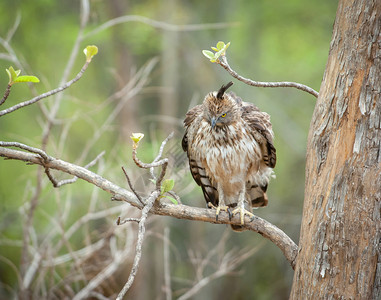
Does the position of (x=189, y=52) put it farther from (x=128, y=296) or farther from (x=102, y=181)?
(x=102, y=181)

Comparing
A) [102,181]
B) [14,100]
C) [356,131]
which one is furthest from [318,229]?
[14,100]

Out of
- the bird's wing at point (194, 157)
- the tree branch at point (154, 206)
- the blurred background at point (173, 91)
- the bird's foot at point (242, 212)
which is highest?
the blurred background at point (173, 91)

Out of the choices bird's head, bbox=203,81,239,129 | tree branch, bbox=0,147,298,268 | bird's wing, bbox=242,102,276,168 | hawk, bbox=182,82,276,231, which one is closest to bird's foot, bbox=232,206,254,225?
hawk, bbox=182,82,276,231

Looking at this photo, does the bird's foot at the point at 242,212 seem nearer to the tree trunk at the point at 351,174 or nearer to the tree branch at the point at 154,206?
the tree branch at the point at 154,206

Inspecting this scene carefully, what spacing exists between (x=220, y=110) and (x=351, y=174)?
1.34 meters

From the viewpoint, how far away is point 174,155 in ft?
12.0

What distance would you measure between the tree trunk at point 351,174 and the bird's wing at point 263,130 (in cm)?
107

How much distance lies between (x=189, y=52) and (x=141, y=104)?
156cm

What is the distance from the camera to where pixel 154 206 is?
253cm

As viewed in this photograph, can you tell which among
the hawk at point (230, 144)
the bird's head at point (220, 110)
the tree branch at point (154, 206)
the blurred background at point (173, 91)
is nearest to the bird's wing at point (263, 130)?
the hawk at point (230, 144)

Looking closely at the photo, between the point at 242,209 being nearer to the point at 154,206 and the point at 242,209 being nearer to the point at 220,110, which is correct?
the point at 220,110

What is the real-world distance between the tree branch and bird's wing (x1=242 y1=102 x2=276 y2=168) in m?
0.71

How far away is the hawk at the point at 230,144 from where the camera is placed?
11.3ft

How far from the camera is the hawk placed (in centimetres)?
344
